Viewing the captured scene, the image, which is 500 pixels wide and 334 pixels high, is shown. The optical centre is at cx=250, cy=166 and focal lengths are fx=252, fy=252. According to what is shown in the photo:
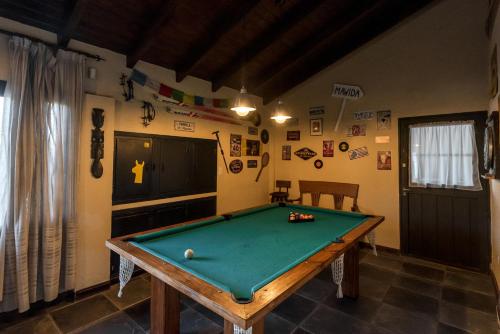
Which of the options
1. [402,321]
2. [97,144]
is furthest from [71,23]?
[402,321]

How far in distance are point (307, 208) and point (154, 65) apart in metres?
2.66

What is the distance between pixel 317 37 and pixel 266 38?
0.76 meters

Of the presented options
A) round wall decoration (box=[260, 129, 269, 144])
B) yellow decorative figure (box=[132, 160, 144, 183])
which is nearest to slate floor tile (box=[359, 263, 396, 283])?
round wall decoration (box=[260, 129, 269, 144])

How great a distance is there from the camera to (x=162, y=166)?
330 centimetres

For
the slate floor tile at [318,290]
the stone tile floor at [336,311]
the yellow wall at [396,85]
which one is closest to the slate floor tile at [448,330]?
the stone tile floor at [336,311]

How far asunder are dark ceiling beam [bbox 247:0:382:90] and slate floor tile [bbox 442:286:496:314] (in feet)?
10.9

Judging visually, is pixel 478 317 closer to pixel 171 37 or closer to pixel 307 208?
pixel 307 208

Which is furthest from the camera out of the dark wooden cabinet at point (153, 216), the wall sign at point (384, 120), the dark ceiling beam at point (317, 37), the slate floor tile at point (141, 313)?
the wall sign at point (384, 120)

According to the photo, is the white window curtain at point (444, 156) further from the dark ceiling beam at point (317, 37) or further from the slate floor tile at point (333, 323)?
the slate floor tile at point (333, 323)

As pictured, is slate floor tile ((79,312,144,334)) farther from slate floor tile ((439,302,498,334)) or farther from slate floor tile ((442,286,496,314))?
slate floor tile ((442,286,496,314))

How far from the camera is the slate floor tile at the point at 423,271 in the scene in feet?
9.92

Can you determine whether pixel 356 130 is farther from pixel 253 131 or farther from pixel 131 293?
pixel 131 293

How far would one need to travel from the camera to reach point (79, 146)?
2525 millimetres

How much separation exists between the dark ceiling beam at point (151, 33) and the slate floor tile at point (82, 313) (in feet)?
8.48
